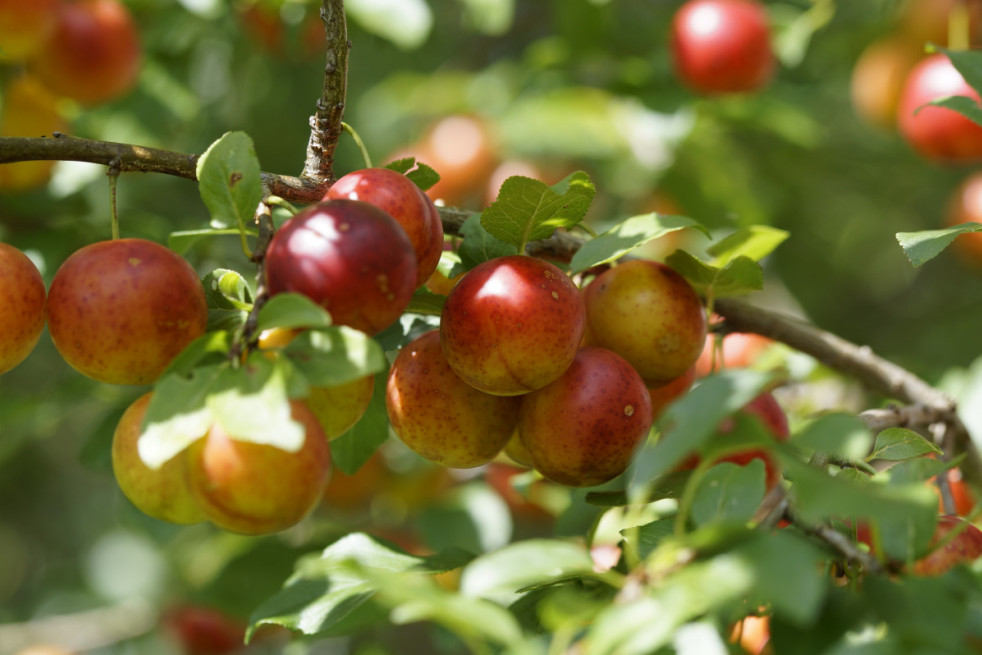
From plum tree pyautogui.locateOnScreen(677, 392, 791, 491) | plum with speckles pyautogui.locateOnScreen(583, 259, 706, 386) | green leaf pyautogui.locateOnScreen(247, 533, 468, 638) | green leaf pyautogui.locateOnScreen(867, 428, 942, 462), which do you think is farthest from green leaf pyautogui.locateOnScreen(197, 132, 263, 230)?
green leaf pyautogui.locateOnScreen(867, 428, 942, 462)

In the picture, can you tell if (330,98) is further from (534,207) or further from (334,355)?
(334,355)

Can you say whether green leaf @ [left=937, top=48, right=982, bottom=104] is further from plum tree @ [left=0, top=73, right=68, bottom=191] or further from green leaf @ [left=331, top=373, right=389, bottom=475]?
plum tree @ [left=0, top=73, right=68, bottom=191]

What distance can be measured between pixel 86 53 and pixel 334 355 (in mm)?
1673

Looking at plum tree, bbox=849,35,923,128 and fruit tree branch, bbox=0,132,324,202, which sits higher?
fruit tree branch, bbox=0,132,324,202

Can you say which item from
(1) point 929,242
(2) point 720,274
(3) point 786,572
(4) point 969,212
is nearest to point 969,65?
(1) point 929,242

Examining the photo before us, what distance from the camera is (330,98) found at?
38.4 inches

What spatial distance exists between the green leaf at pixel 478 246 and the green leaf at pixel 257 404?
372 mm

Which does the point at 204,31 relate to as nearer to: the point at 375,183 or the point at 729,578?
the point at 375,183

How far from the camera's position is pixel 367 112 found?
319 cm

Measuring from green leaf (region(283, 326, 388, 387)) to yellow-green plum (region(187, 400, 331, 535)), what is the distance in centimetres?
5

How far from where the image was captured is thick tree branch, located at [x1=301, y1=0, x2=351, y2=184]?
0.94 metres

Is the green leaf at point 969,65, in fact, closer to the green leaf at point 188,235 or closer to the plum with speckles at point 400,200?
the plum with speckles at point 400,200

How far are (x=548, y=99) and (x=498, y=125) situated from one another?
1.13ft

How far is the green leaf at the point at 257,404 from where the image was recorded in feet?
2.28
